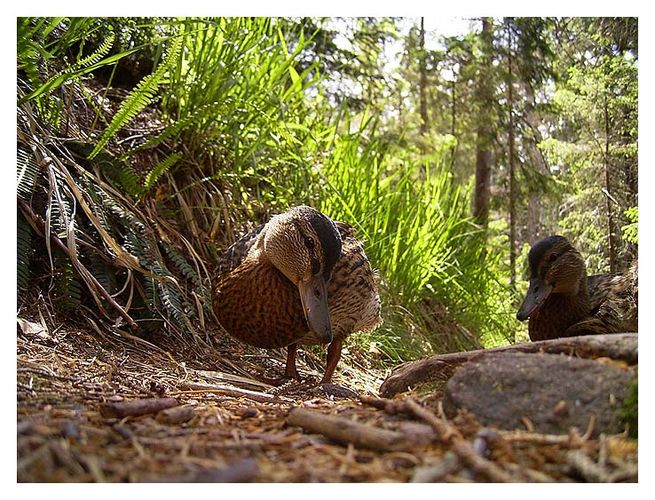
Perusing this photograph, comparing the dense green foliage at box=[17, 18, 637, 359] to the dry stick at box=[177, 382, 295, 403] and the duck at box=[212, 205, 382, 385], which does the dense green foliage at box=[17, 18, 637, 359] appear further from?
the dry stick at box=[177, 382, 295, 403]

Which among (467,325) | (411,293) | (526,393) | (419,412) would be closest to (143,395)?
(419,412)

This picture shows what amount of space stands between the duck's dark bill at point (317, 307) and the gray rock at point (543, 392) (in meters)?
0.90

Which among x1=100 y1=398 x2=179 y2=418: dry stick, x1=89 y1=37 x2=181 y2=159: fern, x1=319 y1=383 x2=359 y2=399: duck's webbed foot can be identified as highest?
x1=89 y1=37 x2=181 y2=159: fern

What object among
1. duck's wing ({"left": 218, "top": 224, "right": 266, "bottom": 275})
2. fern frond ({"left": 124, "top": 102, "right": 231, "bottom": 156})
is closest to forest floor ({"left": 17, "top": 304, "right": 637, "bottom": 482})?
duck's wing ({"left": 218, "top": 224, "right": 266, "bottom": 275})

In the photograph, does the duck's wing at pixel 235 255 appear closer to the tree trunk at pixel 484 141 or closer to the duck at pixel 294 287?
the duck at pixel 294 287

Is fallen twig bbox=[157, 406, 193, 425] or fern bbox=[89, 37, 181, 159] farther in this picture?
fern bbox=[89, 37, 181, 159]

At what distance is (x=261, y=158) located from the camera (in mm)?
3293

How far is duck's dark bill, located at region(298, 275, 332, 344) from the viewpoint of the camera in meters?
2.03

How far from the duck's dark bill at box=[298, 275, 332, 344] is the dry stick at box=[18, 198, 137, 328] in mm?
655

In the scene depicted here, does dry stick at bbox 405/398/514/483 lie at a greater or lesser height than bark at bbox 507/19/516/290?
lesser

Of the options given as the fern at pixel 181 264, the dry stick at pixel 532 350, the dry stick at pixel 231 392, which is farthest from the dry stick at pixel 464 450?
the fern at pixel 181 264

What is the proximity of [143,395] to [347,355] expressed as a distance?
6.10 ft
